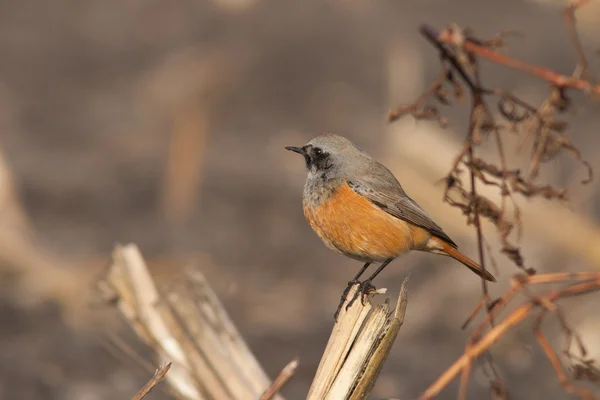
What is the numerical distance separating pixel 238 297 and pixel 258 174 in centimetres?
330

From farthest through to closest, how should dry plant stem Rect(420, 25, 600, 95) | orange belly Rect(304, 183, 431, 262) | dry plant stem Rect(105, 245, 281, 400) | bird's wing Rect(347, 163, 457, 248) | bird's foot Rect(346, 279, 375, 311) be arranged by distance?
bird's wing Rect(347, 163, 457, 248), orange belly Rect(304, 183, 431, 262), dry plant stem Rect(105, 245, 281, 400), bird's foot Rect(346, 279, 375, 311), dry plant stem Rect(420, 25, 600, 95)

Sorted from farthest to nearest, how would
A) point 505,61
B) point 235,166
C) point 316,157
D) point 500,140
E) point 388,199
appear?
point 235,166
point 316,157
point 388,199
point 500,140
point 505,61

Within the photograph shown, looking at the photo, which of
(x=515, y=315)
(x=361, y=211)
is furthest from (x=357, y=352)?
(x=361, y=211)

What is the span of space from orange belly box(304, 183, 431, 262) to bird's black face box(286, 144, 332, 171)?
0.21m

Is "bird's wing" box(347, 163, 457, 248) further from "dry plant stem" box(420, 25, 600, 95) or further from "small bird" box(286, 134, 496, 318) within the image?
"dry plant stem" box(420, 25, 600, 95)

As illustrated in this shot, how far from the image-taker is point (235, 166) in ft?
43.9

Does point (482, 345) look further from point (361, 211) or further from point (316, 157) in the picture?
point (316, 157)

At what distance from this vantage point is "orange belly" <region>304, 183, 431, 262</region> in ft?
Result: 18.4

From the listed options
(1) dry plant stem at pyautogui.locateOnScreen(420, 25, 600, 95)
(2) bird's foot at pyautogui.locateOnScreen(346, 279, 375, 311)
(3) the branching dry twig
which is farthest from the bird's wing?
(1) dry plant stem at pyautogui.locateOnScreen(420, 25, 600, 95)

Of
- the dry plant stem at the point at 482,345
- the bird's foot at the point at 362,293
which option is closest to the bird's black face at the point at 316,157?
the bird's foot at the point at 362,293

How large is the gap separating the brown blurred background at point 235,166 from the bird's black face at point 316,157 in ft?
8.81

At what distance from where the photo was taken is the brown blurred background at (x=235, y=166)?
8.96 metres

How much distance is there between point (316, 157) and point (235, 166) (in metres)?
7.53

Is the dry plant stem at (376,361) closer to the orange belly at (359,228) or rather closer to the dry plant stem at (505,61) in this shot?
the dry plant stem at (505,61)
